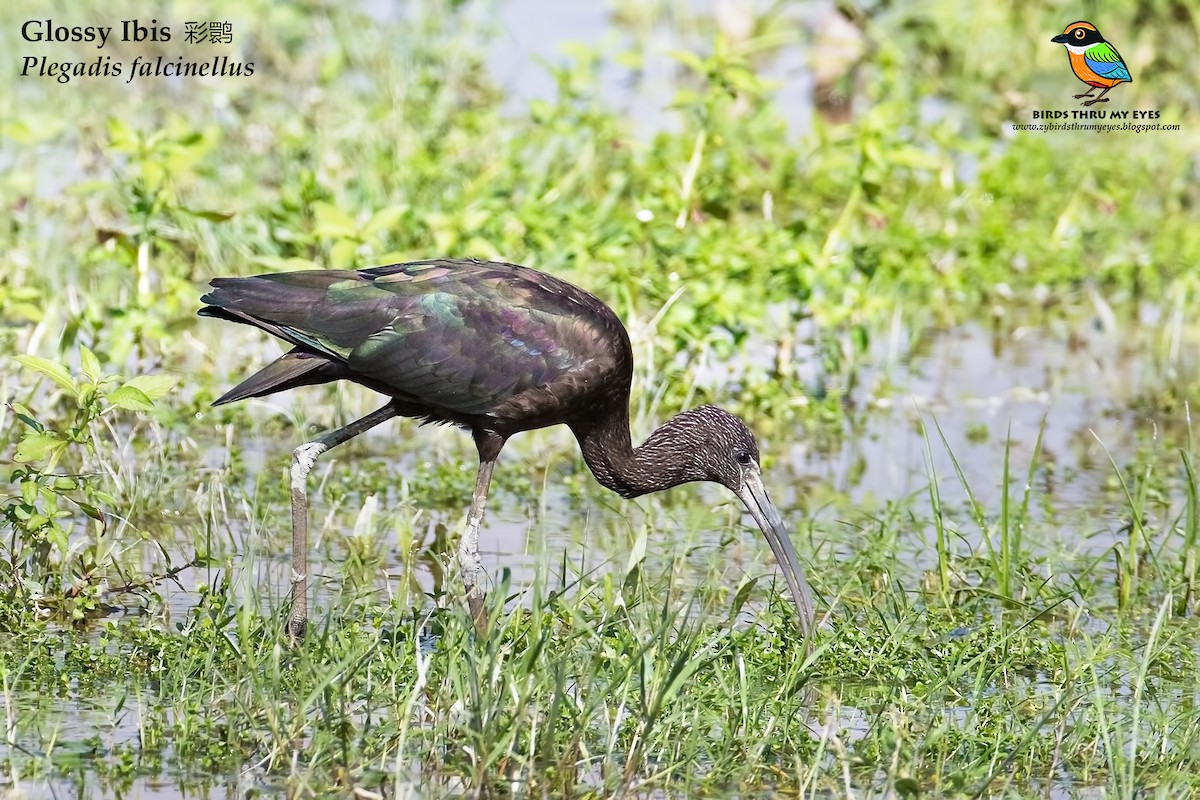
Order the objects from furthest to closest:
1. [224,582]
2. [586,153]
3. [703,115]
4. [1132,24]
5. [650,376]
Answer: [1132,24]
[586,153]
[703,115]
[650,376]
[224,582]

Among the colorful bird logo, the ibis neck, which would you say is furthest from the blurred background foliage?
the ibis neck

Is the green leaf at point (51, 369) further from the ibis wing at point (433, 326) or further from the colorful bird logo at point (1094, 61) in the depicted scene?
the colorful bird logo at point (1094, 61)

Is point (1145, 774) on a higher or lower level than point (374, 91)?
lower

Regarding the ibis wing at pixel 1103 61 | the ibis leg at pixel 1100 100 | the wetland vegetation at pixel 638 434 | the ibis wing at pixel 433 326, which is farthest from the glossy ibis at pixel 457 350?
the ibis leg at pixel 1100 100

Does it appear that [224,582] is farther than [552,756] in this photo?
Yes

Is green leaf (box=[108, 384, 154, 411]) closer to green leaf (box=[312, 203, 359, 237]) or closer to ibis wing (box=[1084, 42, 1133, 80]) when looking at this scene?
green leaf (box=[312, 203, 359, 237])

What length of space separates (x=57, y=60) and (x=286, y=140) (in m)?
2.98

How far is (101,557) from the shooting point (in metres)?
4.93

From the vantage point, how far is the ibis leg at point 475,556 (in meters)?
4.94

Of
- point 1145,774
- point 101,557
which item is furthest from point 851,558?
point 101,557

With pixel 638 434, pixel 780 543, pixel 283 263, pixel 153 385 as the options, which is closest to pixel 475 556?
pixel 780 543

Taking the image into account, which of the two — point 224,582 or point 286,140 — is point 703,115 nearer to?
point 286,140

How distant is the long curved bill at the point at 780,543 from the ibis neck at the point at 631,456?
0.51 ft

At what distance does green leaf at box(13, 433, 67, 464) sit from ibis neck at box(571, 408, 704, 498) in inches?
57.6
